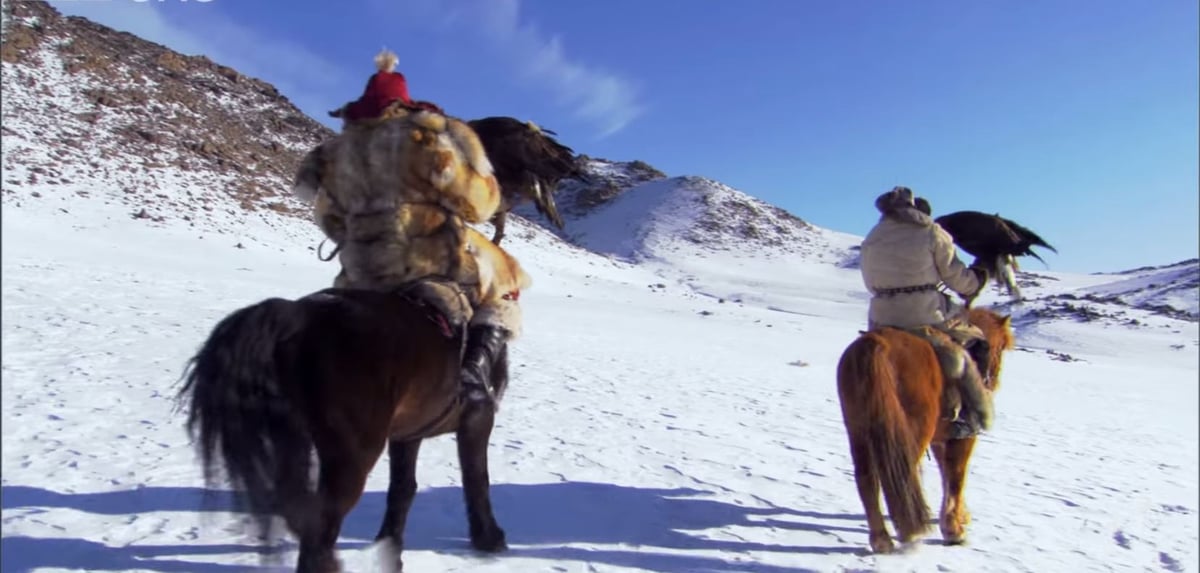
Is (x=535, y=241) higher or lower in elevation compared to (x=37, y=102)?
lower

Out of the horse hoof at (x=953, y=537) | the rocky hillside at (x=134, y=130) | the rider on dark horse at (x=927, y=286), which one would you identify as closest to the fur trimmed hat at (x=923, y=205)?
the rider on dark horse at (x=927, y=286)

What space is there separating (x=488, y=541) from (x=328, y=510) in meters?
1.18

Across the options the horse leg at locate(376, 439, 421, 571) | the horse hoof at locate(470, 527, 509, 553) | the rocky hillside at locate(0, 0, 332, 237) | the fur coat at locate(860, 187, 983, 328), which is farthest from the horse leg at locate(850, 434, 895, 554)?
the rocky hillside at locate(0, 0, 332, 237)

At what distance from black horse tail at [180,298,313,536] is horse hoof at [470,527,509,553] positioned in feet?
4.19

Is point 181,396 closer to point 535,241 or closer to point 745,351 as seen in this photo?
point 745,351

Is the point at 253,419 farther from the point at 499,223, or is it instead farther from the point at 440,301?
the point at 499,223

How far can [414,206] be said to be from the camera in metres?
3.15

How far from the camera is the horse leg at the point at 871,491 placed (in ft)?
13.2

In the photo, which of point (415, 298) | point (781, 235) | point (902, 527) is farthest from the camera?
point (781, 235)

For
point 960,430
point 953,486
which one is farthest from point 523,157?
point 953,486

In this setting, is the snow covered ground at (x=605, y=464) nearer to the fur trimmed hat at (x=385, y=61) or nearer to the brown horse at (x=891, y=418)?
the brown horse at (x=891, y=418)

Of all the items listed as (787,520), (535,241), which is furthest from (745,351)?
(535,241)

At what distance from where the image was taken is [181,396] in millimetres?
2709

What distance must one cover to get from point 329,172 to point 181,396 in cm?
117
